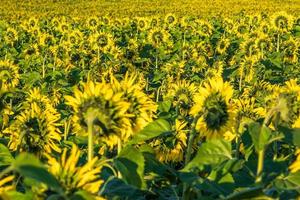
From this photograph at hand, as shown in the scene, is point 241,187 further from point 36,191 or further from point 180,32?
point 180,32

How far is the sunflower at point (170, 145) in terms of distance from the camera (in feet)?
11.3

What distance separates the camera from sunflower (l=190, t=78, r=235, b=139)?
278 cm

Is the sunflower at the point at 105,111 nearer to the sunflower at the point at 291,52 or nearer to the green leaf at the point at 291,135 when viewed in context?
the green leaf at the point at 291,135

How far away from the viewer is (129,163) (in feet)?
6.71

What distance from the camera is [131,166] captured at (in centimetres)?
204

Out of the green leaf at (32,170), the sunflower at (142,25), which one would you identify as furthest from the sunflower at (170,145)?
the sunflower at (142,25)

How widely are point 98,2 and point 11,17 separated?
531 inches

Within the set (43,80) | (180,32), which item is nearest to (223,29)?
(180,32)

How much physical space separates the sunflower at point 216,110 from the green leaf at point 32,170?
1.56 meters

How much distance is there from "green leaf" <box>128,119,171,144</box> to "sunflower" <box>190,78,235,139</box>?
310mm

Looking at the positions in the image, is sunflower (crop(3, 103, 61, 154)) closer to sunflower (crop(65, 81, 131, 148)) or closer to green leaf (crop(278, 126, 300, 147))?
sunflower (crop(65, 81, 131, 148))

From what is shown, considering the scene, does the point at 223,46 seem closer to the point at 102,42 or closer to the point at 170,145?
the point at 102,42

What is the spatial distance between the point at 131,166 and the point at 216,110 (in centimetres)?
85

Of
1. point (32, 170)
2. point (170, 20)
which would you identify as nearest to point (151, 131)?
point (32, 170)
